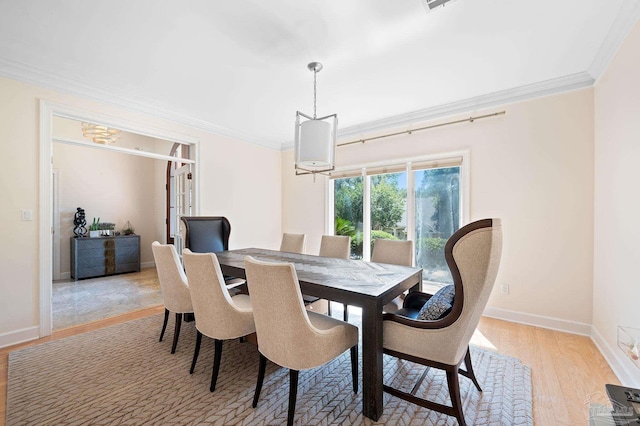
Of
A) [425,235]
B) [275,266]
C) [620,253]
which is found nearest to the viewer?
[275,266]

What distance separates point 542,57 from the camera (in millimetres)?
2420

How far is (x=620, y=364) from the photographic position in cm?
200

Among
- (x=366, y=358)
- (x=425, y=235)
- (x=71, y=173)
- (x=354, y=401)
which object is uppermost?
(x=71, y=173)

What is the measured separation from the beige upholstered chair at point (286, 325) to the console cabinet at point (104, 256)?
5171mm

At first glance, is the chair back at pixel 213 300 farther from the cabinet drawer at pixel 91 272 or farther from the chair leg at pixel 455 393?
the cabinet drawer at pixel 91 272

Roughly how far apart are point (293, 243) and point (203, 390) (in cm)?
199

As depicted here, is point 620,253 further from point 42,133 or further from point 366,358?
point 42,133

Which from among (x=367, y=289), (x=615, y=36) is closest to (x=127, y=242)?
(x=367, y=289)

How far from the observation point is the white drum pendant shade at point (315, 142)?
7.73ft

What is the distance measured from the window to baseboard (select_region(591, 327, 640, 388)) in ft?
4.71

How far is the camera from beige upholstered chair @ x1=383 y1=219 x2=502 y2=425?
4.39ft

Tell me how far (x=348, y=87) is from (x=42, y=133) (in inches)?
124

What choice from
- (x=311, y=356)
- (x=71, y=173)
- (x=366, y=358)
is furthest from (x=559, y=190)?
(x=71, y=173)

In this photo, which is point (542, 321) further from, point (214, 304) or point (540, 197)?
point (214, 304)
